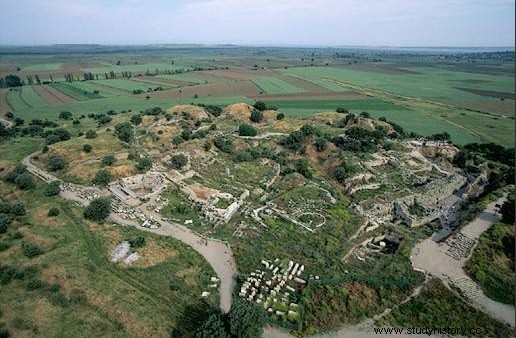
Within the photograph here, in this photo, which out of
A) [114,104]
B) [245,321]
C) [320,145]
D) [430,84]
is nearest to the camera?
[245,321]

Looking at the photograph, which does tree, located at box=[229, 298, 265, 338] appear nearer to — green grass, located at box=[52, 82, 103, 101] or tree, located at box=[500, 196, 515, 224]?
tree, located at box=[500, 196, 515, 224]

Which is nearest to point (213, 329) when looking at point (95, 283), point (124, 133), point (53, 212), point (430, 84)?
point (95, 283)

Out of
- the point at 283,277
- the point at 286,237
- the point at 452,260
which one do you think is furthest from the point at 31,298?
the point at 452,260

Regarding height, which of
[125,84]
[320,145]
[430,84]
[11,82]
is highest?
[320,145]

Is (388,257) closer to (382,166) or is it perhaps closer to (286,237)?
(286,237)

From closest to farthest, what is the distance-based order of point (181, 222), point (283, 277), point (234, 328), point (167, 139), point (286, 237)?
point (234, 328) → point (283, 277) → point (286, 237) → point (181, 222) → point (167, 139)

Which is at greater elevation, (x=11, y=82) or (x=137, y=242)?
(x=137, y=242)

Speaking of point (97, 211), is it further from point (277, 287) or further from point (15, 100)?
point (15, 100)
